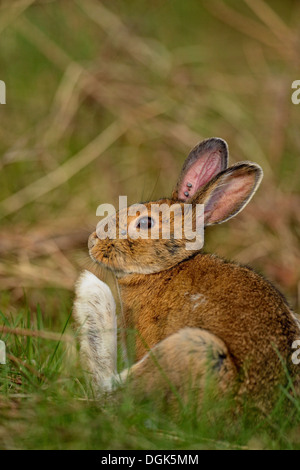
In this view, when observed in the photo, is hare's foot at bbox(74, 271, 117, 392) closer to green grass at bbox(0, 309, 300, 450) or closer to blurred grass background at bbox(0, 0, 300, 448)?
green grass at bbox(0, 309, 300, 450)

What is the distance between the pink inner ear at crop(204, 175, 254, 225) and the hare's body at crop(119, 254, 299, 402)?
0.96 ft

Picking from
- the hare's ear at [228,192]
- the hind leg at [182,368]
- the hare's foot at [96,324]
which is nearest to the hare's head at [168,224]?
the hare's ear at [228,192]

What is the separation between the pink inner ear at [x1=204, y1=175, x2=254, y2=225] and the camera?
5141 millimetres

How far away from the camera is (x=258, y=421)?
4.04 metres

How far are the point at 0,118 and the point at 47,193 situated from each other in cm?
126

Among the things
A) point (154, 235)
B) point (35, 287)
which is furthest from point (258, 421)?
point (35, 287)

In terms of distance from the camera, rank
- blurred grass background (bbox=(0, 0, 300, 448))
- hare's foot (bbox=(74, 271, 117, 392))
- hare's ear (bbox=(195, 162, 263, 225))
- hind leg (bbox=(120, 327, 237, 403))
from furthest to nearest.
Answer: blurred grass background (bbox=(0, 0, 300, 448)) < hare's ear (bbox=(195, 162, 263, 225)) < hare's foot (bbox=(74, 271, 117, 392)) < hind leg (bbox=(120, 327, 237, 403))

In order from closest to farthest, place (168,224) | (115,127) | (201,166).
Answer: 1. (168,224)
2. (201,166)
3. (115,127)

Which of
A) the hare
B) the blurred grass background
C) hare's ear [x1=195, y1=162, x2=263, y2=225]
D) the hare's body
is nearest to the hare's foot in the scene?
the hare

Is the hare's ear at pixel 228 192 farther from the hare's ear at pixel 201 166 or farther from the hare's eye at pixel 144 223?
the hare's eye at pixel 144 223

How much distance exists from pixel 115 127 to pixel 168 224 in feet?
12.1

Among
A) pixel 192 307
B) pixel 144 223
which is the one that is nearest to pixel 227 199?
pixel 144 223

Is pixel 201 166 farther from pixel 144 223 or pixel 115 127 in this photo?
pixel 115 127

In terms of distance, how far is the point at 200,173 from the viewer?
17.8 feet
